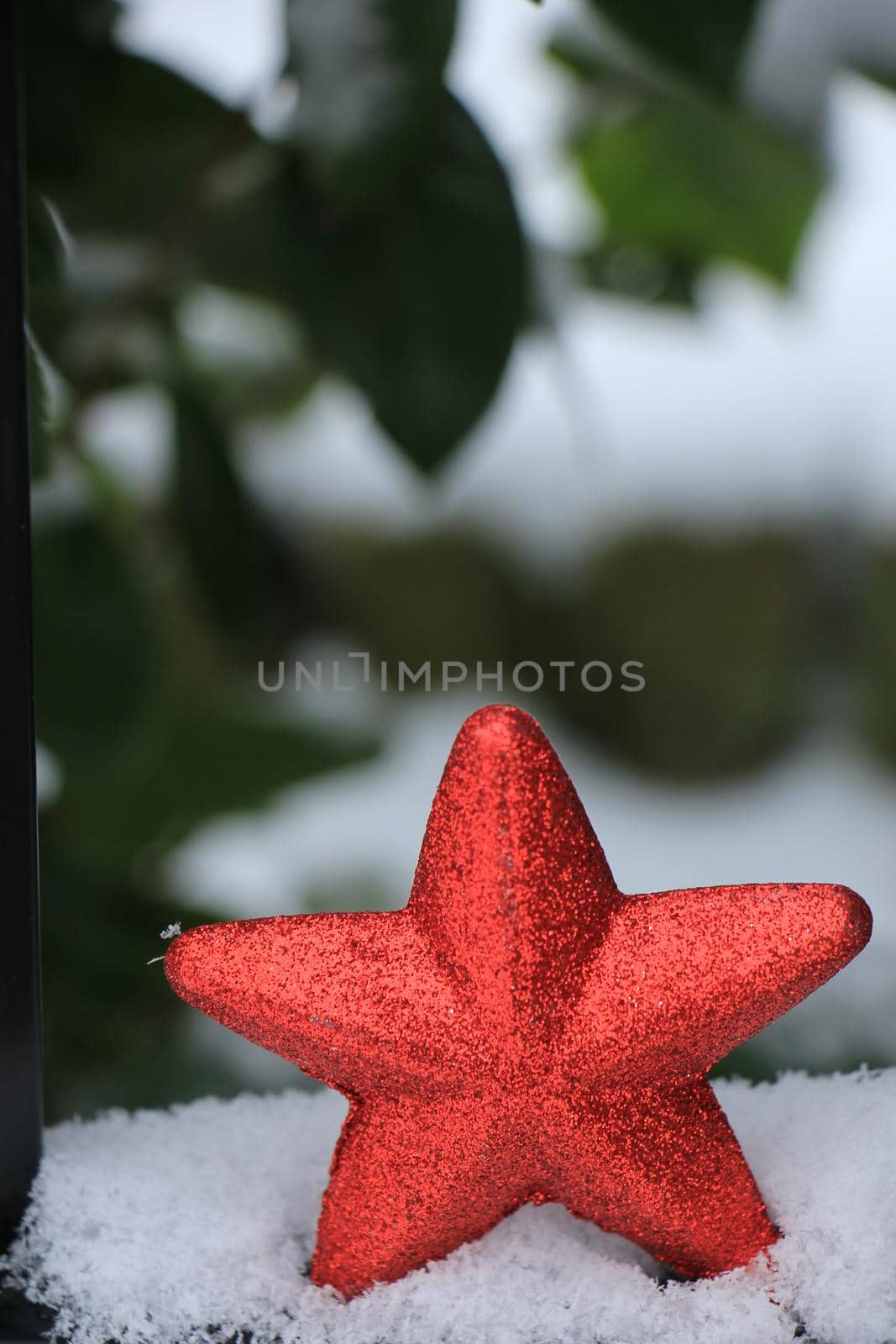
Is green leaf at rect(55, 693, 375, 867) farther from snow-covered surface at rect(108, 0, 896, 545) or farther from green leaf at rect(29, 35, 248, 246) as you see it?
snow-covered surface at rect(108, 0, 896, 545)

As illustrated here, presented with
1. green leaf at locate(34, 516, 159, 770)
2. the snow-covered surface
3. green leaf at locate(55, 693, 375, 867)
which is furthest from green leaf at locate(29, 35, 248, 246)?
the snow-covered surface

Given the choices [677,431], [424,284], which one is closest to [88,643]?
[424,284]

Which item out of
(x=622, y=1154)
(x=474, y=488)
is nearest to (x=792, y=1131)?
(x=622, y=1154)

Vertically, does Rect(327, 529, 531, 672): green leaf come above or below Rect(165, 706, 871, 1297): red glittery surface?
above

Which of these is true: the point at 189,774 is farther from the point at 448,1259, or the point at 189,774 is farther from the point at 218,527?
the point at 448,1259

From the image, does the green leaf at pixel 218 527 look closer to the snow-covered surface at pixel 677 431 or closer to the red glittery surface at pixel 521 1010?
the red glittery surface at pixel 521 1010
